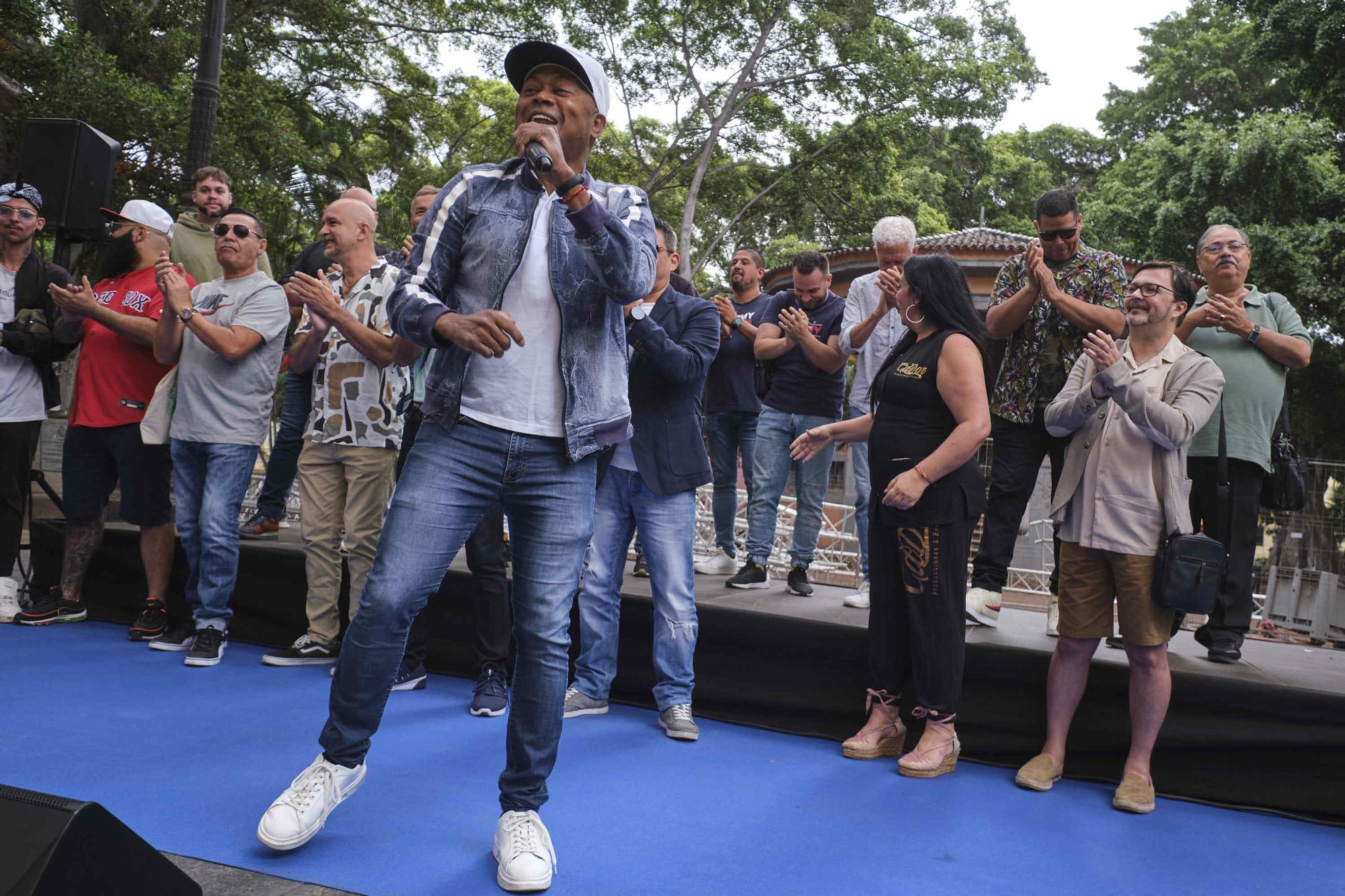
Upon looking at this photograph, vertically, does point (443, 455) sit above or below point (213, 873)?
above

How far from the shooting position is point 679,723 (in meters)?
3.93

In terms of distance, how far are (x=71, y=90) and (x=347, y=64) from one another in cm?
582

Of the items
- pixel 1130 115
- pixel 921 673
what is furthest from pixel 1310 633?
pixel 1130 115

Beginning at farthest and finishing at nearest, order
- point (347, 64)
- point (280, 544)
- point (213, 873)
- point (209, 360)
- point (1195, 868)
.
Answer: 1. point (347, 64)
2. point (280, 544)
3. point (209, 360)
4. point (1195, 868)
5. point (213, 873)

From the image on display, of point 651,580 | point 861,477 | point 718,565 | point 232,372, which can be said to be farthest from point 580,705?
point 232,372

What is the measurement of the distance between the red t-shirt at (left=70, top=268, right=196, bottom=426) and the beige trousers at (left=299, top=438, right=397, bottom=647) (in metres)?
1.16

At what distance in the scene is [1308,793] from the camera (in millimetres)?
3500

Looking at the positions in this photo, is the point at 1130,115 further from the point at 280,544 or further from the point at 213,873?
the point at 213,873

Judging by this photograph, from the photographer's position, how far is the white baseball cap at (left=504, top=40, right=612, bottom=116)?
2244 mm

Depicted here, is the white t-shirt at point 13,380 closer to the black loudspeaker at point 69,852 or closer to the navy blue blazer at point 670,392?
the navy blue blazer at point 670,392

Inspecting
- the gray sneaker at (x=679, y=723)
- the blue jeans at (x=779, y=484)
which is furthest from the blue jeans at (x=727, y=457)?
the gray sneaker at (x=679, y=723)

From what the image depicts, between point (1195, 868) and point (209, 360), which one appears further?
point (209, 360)

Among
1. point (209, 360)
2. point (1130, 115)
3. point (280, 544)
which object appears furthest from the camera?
point (1130, 115)

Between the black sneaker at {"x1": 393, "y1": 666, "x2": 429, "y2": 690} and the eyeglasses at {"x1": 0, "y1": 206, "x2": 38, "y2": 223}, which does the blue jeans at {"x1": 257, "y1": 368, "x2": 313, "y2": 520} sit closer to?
the eyeglasses at {"x1": 0, "y1": 206, "x2": 38, "y2": 223}
